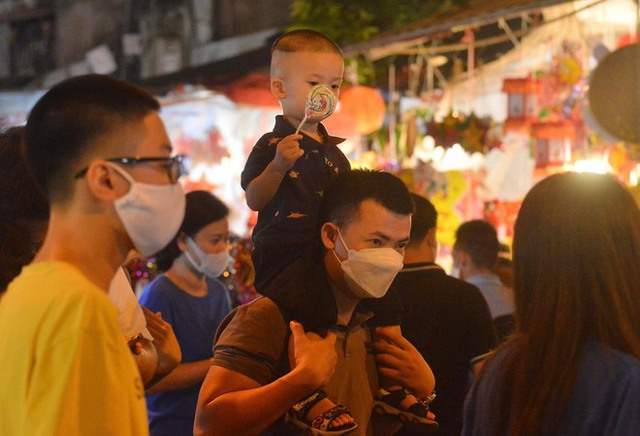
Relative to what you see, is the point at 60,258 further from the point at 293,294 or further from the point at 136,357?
the point at 293,294

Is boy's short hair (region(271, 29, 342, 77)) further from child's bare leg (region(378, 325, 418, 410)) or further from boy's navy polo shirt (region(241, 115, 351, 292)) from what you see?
child's bare leg (region(378, 325, 418, 410))

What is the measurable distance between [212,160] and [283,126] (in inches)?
343

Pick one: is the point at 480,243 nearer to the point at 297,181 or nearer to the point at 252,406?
the point at 297,181

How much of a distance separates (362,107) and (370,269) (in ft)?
23.9

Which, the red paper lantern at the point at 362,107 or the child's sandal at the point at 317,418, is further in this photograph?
the red paper lantern at the point at 362,107

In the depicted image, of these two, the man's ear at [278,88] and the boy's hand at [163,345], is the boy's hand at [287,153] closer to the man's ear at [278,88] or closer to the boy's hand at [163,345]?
the man's ear at [278,88]

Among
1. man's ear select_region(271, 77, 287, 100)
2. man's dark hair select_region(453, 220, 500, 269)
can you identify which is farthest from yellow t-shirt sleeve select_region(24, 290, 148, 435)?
man's dark hair select_region(453, 220, 500, 269)

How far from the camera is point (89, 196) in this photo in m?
1.98

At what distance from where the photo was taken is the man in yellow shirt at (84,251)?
178 cm

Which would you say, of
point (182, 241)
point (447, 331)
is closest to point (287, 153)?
point (447, 331)

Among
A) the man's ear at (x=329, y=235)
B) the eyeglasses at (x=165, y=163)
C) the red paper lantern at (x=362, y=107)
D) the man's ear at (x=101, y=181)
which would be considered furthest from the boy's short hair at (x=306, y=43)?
the red paper lantern at (x=362, y=107)

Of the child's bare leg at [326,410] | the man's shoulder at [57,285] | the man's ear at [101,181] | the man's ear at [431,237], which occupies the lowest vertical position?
the child's bare leg at [326,410]

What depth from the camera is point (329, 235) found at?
2984mm

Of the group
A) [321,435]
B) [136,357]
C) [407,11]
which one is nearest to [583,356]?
[321,435]
